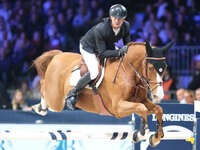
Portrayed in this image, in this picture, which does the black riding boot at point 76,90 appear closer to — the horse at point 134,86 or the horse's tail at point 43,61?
the horse at point 134,86

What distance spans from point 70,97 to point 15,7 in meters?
7.35

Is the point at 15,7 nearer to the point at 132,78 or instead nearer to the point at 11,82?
the point at 11,82

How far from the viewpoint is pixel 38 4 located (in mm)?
11984

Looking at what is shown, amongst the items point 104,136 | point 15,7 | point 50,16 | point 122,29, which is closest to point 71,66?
point 122,29

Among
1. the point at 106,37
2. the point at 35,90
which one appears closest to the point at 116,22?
the point at 106,37

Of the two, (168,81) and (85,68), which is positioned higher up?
(85,68)

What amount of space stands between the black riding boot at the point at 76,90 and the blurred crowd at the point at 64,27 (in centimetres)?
412

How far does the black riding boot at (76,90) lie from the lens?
→ 18.5ft

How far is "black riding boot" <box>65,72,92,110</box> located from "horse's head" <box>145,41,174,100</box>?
91cm

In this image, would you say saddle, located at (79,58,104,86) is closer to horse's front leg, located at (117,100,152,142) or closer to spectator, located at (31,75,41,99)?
horse's front leg, located at (117,100,152,142)

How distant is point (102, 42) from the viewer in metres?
5.45

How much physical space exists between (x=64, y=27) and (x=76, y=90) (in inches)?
219

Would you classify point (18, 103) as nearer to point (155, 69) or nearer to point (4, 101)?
point (4, 101)

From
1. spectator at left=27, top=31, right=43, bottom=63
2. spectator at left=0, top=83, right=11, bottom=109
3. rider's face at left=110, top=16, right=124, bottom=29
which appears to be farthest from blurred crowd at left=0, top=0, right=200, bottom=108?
rider's face at left=110, top=16, right=124, bottom=29
